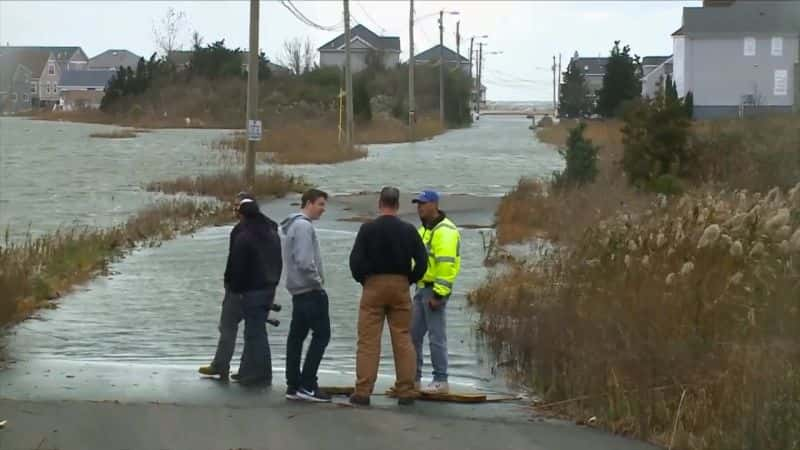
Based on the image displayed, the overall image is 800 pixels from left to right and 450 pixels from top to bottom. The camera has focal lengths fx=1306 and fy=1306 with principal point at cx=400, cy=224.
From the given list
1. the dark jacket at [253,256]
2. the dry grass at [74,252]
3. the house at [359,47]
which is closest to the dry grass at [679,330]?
the dark jacket at [253,256]

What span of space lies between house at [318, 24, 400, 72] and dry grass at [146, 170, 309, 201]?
8045 cm

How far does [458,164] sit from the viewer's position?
49781 mm

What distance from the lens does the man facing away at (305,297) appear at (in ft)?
34.4

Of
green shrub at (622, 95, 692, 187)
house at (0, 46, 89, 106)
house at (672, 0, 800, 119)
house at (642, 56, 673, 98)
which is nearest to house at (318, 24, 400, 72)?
house at (672, 0, 800, 119)

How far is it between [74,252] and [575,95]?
1188 inches

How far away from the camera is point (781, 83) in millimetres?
46531

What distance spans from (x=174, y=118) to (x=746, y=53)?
154ft

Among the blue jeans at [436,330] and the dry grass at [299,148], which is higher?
the dry grass at [299,148]

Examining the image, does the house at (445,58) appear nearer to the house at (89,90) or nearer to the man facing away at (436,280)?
the house at (89,90)

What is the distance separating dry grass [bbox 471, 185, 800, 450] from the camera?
9047 millimetres

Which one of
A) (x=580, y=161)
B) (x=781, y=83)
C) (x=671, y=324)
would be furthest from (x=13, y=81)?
(x=781, y=83)

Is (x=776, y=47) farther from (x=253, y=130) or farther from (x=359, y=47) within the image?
(x=359, y=47)

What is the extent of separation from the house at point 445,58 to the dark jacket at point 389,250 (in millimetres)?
98143

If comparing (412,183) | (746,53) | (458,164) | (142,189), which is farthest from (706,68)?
(142,189)
